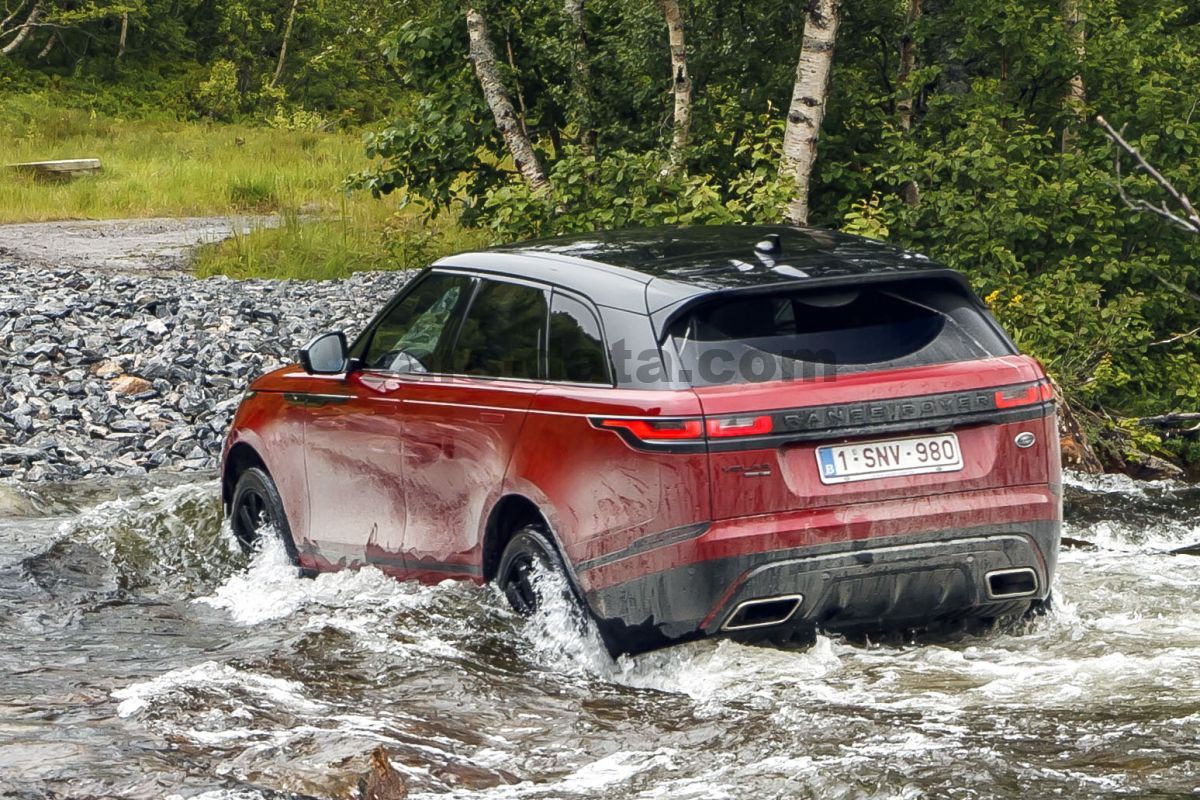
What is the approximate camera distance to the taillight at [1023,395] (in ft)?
17.2

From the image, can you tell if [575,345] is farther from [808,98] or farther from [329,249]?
[329,249]

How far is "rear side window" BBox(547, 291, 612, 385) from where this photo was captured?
5359 mm

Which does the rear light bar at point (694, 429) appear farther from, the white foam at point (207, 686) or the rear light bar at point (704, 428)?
the white foam at point (207, 686)

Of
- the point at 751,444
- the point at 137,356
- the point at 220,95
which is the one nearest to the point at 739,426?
the point at 751,444

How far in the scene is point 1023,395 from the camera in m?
5.30

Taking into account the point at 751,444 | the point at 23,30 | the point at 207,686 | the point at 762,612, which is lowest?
the point at 207,686

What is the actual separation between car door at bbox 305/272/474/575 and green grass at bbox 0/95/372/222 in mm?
19174

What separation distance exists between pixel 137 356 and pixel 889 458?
10.1 m

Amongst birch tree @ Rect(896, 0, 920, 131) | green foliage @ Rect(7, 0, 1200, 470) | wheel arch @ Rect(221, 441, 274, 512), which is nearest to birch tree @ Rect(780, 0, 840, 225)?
green foliage @ Rect(7, 0, 1200, 470)

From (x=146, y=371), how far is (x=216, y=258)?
7473mm

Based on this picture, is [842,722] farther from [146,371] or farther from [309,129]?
[309,129]

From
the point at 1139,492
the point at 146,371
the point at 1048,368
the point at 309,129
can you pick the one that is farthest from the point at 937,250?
the point at 309,129

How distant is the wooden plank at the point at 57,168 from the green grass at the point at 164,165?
33cm

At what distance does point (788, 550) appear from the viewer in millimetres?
5012
